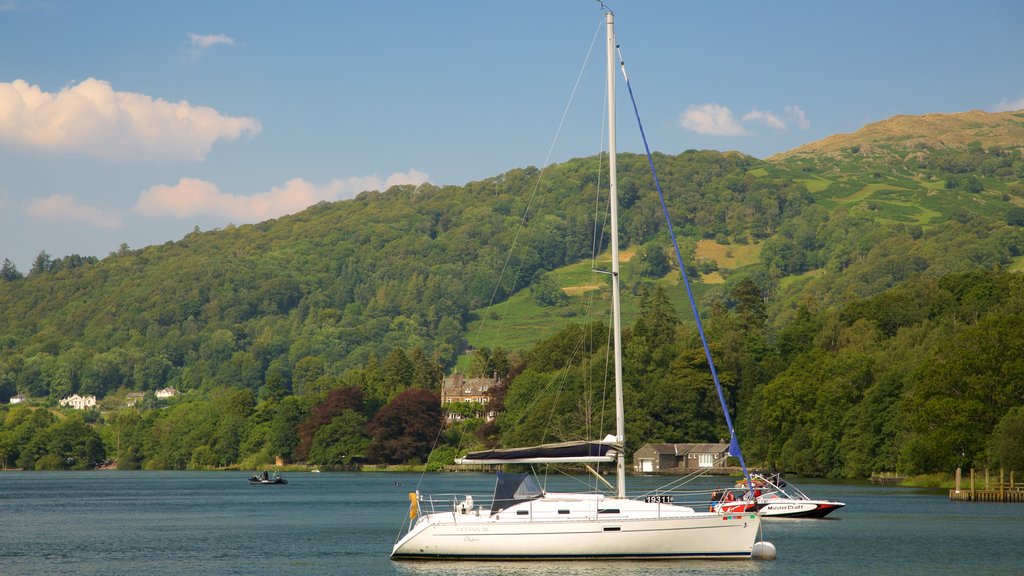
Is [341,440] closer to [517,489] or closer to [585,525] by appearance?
[517,489]

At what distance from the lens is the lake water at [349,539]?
4694 centimetres

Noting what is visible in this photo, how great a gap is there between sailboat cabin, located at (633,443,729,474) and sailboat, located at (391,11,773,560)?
97172 millimetres

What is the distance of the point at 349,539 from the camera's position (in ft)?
202

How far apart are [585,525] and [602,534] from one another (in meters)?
0.68

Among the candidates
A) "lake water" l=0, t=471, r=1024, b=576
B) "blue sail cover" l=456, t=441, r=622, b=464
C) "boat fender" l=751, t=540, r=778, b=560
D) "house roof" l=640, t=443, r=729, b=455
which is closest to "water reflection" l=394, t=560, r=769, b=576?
"lake water" l=0, t=471, r=1024, b=576

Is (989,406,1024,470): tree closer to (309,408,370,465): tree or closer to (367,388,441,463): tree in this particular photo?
(367,388,441,463): tree

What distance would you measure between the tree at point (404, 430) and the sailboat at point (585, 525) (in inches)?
4872

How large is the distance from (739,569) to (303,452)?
13813 centimetres

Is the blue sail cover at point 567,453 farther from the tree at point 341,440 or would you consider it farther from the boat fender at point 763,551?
the tree at point 341,440

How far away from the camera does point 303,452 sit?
176 m

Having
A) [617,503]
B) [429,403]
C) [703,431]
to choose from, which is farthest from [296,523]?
[429,403]

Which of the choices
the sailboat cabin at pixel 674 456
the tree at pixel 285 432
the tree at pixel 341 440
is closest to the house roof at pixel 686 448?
the sailboat cabin at pixel 674 456

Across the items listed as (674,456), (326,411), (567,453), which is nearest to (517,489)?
(567,453)

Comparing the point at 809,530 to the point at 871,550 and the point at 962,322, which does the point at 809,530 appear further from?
the point at 962,322
